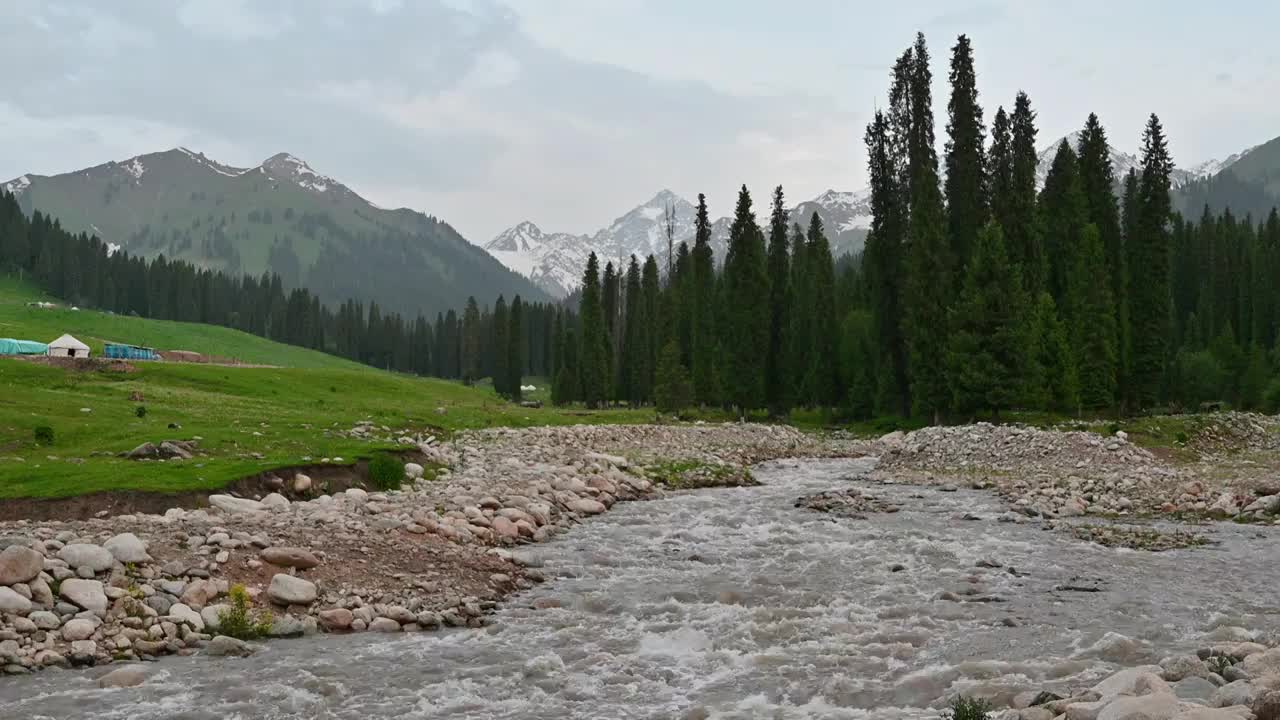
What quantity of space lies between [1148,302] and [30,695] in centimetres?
6107

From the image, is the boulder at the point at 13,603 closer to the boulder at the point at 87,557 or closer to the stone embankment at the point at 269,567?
the stone embankment at the point at 269,567

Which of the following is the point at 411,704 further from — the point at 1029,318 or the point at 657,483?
the point at 1029,318

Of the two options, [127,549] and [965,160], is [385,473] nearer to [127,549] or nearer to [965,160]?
[127,549]

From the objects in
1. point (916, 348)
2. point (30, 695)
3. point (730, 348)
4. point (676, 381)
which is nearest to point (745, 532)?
point (30, 695)

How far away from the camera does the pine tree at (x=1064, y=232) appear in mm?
50938

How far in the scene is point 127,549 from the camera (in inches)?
506

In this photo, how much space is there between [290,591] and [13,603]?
3.45 meters

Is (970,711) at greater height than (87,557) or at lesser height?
lesser

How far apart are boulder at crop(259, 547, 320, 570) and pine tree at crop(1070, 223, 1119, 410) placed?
46.6 meters

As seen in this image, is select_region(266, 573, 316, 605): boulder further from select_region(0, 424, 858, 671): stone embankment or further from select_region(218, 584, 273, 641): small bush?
select_region(218, 584, 273, 641): small bush

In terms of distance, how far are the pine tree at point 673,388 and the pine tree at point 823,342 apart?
10147 millimetres

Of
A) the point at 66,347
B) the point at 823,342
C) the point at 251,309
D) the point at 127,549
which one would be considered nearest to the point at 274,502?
the point at 127,549

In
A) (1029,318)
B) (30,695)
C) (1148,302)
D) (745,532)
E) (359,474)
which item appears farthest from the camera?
(1148,302)

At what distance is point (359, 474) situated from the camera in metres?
22.8
